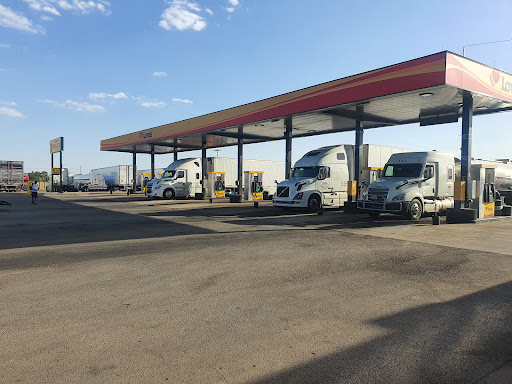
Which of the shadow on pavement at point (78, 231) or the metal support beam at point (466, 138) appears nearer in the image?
the shadow on pavement at point (78, 231)

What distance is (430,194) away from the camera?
15148 mm

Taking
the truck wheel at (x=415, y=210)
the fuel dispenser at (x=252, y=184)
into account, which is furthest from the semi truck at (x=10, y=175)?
the truck wheel at (x=415, y=210)

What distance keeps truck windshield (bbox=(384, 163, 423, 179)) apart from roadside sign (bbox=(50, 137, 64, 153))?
4259 cm

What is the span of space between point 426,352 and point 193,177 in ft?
90.6

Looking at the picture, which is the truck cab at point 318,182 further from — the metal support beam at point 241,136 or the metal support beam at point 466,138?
the metal support beam at point 241,136

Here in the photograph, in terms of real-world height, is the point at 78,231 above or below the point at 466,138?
below

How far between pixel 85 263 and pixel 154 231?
14.8 feet

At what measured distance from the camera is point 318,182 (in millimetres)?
17828

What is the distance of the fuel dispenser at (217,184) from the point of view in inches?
1188

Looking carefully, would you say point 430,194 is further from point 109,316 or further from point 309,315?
point 109,316

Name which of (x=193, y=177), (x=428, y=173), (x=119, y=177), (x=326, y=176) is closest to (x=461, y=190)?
(x=428, y=173)

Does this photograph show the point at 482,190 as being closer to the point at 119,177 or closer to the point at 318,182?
the point at 318,182

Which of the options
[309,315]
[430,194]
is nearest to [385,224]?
[430,194]

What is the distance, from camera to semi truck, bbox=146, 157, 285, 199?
28.9m
